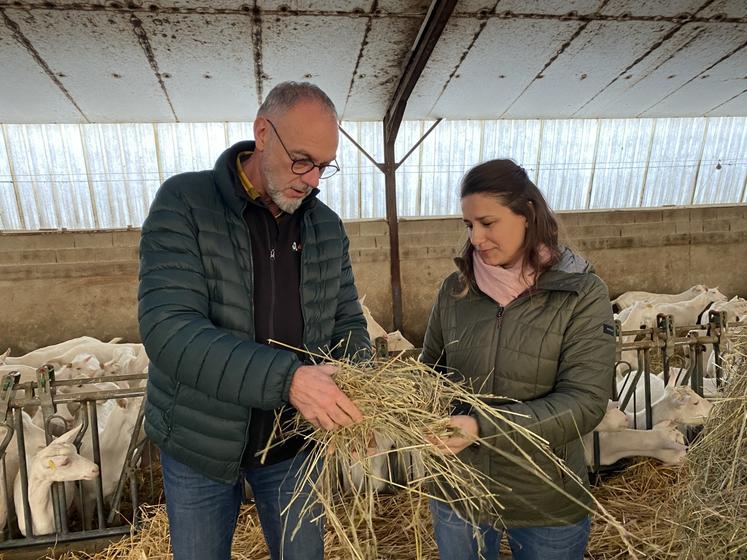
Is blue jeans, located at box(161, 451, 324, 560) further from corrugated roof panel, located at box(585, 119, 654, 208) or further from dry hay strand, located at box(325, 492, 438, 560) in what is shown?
corrugated roof panel, located at box(585, 119, 654, 208)

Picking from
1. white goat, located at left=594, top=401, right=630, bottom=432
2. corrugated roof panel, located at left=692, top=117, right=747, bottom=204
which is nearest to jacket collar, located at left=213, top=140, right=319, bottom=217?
white goat, located at left=594, top=401, right=630, bottom=432

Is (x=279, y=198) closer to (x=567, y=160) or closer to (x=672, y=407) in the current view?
(x=672, y=407)

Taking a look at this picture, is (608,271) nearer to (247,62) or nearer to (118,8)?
(247,62)

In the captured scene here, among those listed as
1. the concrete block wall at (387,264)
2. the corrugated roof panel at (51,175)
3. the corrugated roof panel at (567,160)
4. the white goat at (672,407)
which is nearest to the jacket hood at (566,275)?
the white goat at (672,407)

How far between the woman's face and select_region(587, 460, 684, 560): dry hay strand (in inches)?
77.9

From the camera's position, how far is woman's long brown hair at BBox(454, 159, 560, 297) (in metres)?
1.68

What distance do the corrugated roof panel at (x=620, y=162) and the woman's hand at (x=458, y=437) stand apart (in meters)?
8.82

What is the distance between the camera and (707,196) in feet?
32.4

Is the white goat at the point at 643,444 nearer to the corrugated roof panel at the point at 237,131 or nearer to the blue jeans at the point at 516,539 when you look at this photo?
the blue jeans at the point at 516,539

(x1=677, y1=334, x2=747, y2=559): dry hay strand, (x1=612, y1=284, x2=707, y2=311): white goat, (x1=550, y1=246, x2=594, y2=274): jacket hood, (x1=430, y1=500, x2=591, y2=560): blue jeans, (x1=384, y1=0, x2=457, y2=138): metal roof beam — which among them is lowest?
(x1=612, y1=284, x2=707, y2=311): white goat

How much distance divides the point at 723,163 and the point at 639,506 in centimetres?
865

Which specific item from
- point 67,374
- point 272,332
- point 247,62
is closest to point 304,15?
point 247,62

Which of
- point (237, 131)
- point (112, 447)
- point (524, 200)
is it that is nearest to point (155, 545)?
point (112, 447)

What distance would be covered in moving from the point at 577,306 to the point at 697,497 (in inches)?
25.3
